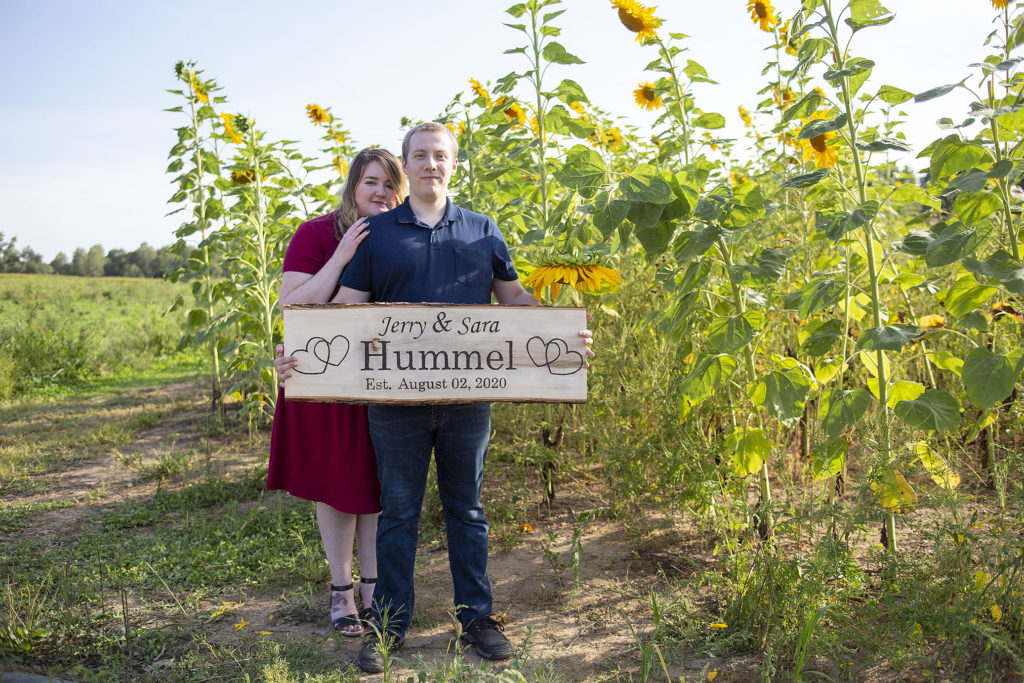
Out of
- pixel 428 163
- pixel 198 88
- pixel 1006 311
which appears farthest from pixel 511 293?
pixel 198 88

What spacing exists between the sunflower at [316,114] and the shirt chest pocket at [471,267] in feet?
10.7

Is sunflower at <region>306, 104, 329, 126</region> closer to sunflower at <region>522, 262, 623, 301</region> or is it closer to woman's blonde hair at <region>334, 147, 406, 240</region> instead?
woman's blonde hair at <region>334, 147, 406, 240</region>

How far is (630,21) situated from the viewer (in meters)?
2.95

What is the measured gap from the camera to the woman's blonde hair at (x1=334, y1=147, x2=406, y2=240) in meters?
2.70

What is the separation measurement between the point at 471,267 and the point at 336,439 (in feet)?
2.66

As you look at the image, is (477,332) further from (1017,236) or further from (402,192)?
(1017,236)

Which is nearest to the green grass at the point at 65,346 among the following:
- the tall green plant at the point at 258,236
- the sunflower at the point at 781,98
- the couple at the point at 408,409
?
the tall green plant at the point at 258,236

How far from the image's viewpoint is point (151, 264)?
36.5 m

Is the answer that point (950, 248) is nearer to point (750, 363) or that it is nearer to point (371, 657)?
point (750, 363)

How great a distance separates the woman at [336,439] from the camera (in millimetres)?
2664

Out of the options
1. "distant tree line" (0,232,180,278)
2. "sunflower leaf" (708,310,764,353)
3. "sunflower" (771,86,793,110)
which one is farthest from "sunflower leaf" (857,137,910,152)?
"distant tree line" (0,232,180,278)

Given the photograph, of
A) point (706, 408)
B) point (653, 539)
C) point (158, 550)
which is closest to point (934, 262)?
point (706, 408)

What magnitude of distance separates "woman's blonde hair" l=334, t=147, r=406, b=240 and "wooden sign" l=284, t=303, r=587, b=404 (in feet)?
1.67

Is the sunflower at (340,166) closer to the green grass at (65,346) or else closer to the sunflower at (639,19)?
the green grass at (65,346)
